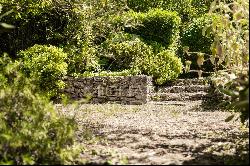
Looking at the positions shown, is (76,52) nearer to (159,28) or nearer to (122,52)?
(122,52)

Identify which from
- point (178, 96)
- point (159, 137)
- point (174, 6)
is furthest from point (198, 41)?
point (159, 137)

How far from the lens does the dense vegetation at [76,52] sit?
5184mm

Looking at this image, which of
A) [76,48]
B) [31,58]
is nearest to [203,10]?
[76,48]

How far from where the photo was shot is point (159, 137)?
712 cm

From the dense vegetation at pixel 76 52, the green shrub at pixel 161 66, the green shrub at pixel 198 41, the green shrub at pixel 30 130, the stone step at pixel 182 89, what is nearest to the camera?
the green shrub at pixel 30 130

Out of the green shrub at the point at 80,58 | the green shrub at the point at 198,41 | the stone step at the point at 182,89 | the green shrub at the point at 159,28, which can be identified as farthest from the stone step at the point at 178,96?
the green shrub at the point at 198,41

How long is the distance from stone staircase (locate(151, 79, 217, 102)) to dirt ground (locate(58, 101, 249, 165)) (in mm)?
2678

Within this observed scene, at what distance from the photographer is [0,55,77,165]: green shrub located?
4.93 m

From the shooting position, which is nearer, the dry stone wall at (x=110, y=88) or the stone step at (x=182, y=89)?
the dry stone wall at (x=110, y=88)

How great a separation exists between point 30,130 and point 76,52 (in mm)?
9084

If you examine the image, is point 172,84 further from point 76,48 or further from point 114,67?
point 76,48

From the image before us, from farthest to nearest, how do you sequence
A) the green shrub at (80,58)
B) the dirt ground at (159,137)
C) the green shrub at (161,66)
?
the green shrub at (161,66) → the green shrub at (80,58) → the dirt ground at (159,137)

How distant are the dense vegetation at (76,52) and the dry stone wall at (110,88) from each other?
1.25ft

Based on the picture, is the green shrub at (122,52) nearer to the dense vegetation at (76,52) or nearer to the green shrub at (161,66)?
the dense vegetation at (76,52)
